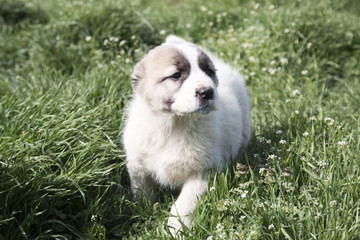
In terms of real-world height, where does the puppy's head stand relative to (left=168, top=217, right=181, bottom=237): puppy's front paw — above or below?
above

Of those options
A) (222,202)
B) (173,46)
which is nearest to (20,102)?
(173,46)

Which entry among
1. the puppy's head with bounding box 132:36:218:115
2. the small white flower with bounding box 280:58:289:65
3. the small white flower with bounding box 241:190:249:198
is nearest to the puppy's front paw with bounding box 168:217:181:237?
the small white flower with bounding box 241:190:249:198

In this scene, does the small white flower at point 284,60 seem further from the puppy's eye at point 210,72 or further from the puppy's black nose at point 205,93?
the puppy's black nose at point 205,93

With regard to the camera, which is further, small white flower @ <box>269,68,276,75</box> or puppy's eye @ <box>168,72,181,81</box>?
small white flower @ <box>269,68,276,75</box>

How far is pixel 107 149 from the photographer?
12.1 feet

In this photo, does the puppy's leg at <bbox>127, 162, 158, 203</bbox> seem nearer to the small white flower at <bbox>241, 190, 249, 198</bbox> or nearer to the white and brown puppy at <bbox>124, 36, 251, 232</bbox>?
the white and brown puppy at <bbox>124, 36, 251, 232</bbox>

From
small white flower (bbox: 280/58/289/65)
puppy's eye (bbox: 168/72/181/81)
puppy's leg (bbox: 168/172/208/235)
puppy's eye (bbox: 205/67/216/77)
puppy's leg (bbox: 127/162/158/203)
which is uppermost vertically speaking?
puppy's eye (bbox: 168/72/181/81)

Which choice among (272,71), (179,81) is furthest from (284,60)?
(179,81)

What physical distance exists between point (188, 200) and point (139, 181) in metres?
0.57

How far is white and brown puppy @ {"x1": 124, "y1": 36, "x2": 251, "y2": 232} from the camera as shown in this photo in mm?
3084

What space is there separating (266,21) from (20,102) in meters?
3.39

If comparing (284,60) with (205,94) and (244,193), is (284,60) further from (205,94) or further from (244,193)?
(244,193)

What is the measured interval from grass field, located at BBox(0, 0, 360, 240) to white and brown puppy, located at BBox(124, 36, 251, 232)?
16 centimetres

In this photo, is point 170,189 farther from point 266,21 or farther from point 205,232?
point 266,21
